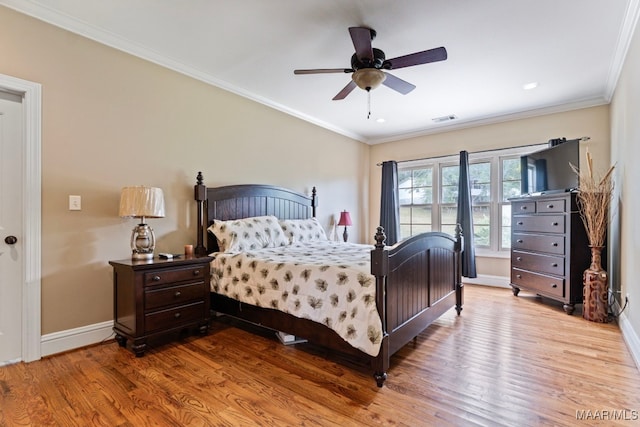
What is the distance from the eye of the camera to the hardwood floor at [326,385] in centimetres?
174

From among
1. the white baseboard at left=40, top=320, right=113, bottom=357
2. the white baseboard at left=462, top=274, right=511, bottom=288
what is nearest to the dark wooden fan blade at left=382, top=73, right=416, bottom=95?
the white baseboard at left=40, top=320, right=113, bottom=357

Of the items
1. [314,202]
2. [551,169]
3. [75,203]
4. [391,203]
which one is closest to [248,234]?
[75,203]

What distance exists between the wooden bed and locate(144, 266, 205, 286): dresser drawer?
0.41 m

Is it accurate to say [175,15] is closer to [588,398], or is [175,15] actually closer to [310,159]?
[310,159]

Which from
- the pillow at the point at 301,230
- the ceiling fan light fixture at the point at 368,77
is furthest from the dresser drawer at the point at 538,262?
the ceiling fan light fixture at the point at 368,77

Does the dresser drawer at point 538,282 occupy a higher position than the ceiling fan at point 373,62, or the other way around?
the ceiling fan at point 373,62

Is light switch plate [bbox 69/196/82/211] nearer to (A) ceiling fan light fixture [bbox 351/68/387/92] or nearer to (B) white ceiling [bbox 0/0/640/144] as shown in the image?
(B) white ceiling [bbox 0/0/640/144]

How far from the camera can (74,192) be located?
2625 mm

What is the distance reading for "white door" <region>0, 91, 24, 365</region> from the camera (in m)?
2.36

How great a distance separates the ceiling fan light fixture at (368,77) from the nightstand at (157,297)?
212cm

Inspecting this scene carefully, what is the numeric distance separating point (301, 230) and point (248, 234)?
0.87m

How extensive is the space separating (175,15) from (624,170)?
425 centimetres

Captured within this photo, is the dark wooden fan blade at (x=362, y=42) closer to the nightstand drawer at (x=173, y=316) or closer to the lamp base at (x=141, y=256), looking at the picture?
the lamp base at (x=141, y=256)

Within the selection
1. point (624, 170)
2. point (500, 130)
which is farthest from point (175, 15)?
point (500, 130)
